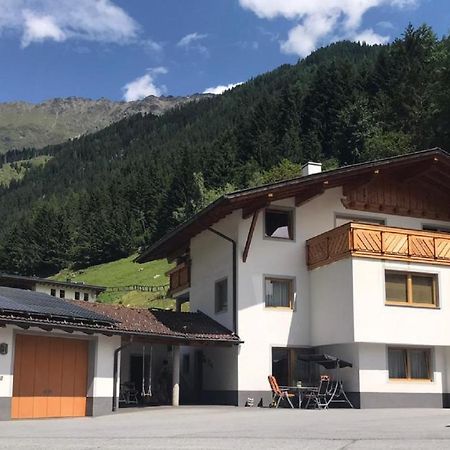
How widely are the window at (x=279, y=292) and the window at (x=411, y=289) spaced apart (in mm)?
3491

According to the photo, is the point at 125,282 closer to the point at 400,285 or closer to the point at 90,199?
the point at 90,199

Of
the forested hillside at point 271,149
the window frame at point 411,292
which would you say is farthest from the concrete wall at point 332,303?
the forested hillside at point 271,149

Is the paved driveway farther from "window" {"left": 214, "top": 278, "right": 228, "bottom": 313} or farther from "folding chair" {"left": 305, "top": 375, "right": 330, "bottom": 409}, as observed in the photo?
"window" {"left": 214, "top": 278, "right": 228, "bottom": 313}

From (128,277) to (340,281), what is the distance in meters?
53.4

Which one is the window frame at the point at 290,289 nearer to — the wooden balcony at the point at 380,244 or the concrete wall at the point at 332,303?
the concrete wall at the point at 332,303

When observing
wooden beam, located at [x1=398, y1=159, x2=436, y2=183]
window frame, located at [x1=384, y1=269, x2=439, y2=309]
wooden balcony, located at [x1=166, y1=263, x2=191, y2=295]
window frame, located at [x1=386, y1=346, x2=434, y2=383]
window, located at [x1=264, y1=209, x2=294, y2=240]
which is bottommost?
window frame, located at [x1=386, y1=346, x2=434, y2=383]

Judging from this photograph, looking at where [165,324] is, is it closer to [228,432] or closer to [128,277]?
[228,432]

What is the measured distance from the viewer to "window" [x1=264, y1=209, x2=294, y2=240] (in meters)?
24.8

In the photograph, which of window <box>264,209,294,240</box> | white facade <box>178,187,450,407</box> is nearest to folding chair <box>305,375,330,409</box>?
white facade <box>178,187,450,407</box>

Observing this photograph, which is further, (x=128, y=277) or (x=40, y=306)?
(x=128, y=277)

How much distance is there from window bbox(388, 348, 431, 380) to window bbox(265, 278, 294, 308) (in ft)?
12.8

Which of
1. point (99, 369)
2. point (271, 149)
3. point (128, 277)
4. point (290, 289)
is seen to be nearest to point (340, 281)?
point (290, 289)

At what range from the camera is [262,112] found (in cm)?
8962

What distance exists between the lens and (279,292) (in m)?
24.7
